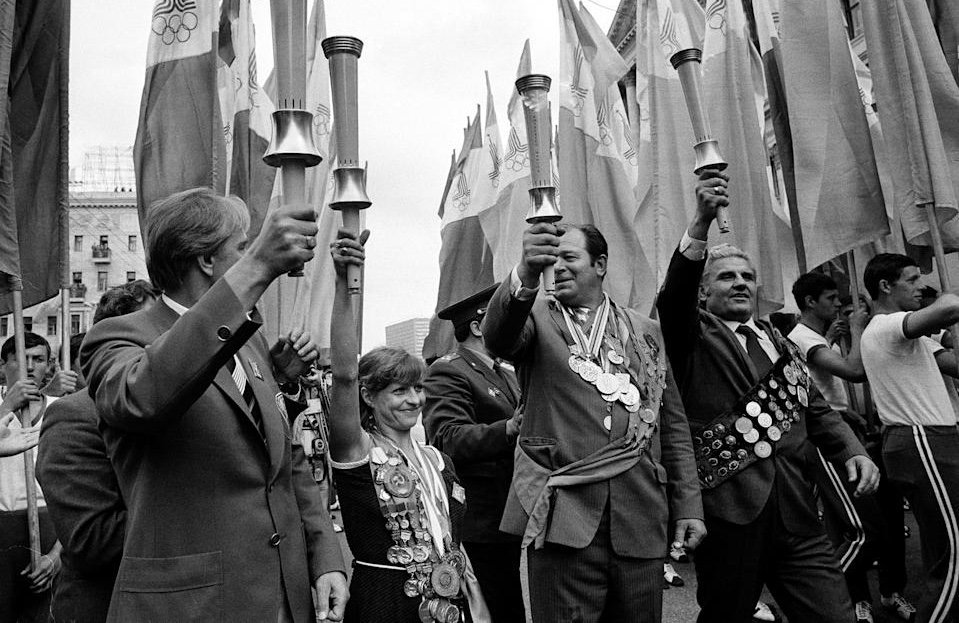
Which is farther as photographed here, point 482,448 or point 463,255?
point 463,255

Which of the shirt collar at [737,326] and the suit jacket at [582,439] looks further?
the shirt collar at [737,326]

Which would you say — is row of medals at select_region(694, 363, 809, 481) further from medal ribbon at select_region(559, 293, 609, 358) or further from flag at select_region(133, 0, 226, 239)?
flag at select_region(133, 0, 226, 239)

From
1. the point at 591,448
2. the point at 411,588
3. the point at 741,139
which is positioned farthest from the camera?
the point at 741,139

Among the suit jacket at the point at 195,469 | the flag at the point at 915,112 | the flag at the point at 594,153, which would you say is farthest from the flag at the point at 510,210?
the suit jacket at the point at 195,469

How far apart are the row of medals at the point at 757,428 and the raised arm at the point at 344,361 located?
67.5 inches

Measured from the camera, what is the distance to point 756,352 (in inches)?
168

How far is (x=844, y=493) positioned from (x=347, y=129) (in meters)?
4.56

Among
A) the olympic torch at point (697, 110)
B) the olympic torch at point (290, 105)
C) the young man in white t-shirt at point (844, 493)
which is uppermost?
the olympic torch at point (697, 110)

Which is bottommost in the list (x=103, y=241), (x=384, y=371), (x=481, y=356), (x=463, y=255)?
(x=384, y=371)

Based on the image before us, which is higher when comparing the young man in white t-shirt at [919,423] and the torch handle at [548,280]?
the torch handle at [548,280]

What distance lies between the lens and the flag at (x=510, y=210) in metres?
9.72

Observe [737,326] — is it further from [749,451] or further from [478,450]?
[478,450]

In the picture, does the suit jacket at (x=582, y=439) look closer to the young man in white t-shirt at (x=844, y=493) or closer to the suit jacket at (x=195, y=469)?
the suit jacket at (x=195, y=469)

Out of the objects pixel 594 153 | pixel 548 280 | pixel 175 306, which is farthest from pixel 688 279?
pixel 594 153
